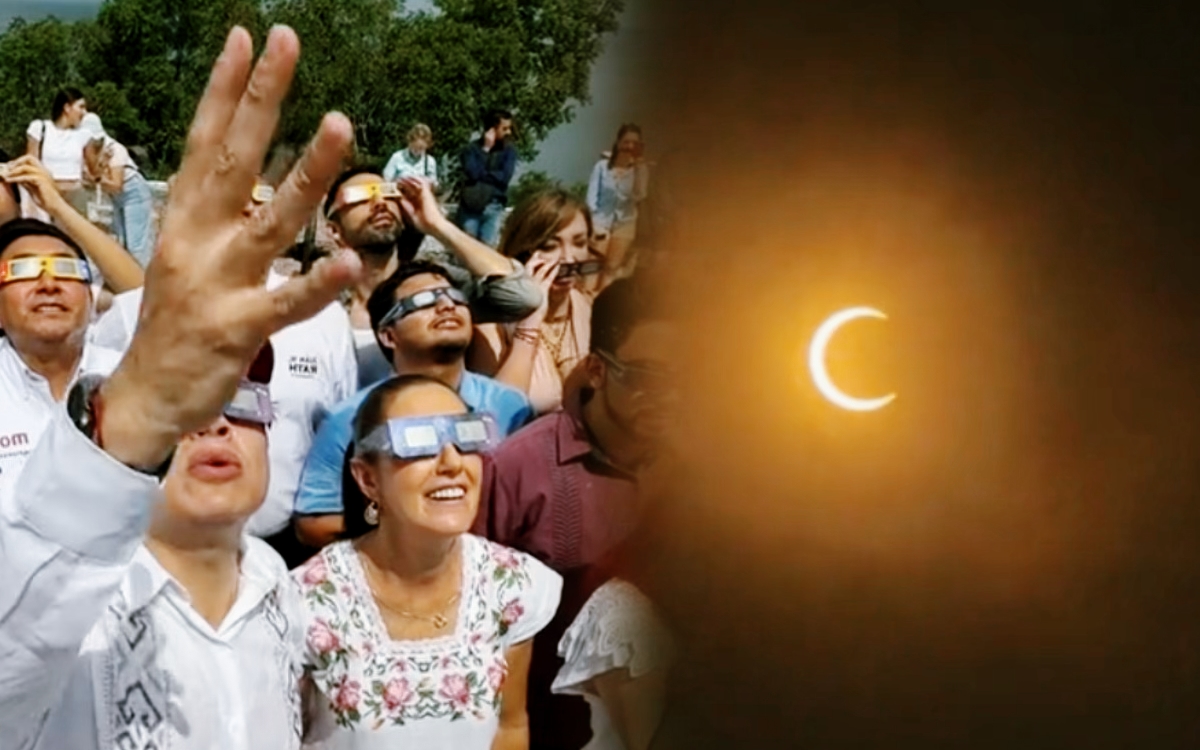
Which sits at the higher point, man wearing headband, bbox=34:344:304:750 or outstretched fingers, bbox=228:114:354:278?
outstretched fingers, bbox=228:114:354:278

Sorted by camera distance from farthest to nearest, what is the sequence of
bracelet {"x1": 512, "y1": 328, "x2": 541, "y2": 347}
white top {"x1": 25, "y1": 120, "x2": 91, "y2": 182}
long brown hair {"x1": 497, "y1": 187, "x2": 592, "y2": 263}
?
white top {"x1": 25, "y1": 120, "x2": 91, "y2": 182}
long brown hair {"x1": 497, "y1": 187, "x2": 592, "y2": 263}
bracelet {"x1": 512, "y1": 328, "x2": 541, "y2": 347}

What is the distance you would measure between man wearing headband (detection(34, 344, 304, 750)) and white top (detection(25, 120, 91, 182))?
4.52 m

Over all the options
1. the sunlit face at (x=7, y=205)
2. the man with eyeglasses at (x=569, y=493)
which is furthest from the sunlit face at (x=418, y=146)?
the man with eyeglasses at (x=569, y=493)

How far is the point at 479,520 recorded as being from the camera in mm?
2053

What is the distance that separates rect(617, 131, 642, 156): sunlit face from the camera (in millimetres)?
1165

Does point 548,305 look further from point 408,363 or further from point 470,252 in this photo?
point 408,363

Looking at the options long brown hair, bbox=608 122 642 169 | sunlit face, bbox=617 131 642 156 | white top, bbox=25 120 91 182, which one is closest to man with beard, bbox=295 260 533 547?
long brown hair, bbox=608 122 642 169

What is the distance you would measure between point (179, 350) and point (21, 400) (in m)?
1.39

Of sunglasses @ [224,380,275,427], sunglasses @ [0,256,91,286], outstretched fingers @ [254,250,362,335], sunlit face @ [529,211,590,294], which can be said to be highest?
sunlit face @ [529,211,590,294]

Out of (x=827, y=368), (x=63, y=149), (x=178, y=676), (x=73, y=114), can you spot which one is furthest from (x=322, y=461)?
(x=73, y=114)

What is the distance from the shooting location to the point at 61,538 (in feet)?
3.17

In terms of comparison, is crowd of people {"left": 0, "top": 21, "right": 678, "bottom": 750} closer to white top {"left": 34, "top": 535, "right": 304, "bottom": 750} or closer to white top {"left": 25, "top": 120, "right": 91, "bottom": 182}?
white top {"left": 34, "top": 535, "right": 304, "bottom": 750}

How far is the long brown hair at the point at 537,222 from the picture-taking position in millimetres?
2658

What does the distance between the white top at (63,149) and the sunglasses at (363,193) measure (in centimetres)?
358
